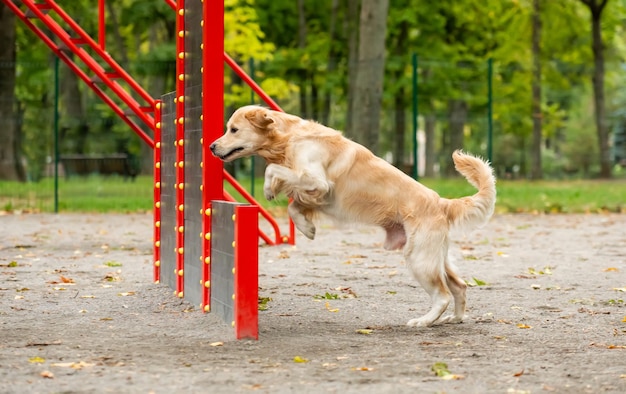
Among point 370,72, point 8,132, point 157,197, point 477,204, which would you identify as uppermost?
point 370,72

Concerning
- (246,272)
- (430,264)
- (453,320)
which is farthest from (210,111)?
(453,320)

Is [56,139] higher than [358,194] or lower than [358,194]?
higher

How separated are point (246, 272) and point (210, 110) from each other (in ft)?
5.01

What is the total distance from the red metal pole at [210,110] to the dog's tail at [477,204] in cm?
170

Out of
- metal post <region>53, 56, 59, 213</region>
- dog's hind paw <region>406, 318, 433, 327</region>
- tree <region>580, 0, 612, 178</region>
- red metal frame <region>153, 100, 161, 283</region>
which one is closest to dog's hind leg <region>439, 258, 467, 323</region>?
dog's hind paw <region>406, 318, 433, 327</region>

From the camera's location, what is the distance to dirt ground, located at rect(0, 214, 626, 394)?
5043 millimetres

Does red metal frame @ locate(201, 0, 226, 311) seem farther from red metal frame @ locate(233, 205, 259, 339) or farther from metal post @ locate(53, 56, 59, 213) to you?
metal post @ locate(53, 56, 59, 213)

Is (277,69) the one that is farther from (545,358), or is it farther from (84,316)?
(545,358)

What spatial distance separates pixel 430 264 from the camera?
683cm

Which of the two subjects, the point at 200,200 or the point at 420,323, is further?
the point at 200,200

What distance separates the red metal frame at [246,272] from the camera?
6.18 m

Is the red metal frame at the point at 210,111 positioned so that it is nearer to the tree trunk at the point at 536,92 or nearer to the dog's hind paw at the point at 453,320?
the dog's hind paw at the point at 453,320

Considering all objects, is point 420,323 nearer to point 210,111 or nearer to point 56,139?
point 210,111

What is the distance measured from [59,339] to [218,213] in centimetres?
138
